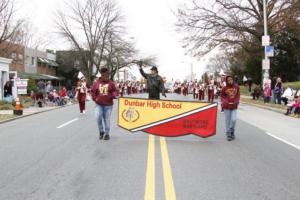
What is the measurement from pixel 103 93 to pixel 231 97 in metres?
3.24

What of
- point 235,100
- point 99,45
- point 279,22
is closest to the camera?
point 235,100

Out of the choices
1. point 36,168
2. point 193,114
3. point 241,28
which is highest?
point 241,28

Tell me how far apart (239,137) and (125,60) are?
69.8 meters

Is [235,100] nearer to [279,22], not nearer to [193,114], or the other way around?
[193,114]

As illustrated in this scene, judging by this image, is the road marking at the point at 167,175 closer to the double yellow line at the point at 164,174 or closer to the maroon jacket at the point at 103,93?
the double yellow line at the point at 164,174

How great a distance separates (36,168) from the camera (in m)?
8.22

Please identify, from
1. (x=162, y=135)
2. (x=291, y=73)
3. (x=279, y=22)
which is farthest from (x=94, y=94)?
(x=291, y=73)

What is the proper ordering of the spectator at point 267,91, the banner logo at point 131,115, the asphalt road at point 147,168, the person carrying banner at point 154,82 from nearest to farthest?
the asphalt road at point 147,168
the banner logo at point 131,115
the person carrying banner at point 154,82
the spectator at point 267,91

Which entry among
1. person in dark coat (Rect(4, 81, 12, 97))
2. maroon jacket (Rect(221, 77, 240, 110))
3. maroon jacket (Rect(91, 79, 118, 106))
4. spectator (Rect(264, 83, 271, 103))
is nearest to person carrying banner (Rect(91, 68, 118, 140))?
maroon jacket (Rect(91, 79, 118, 106))

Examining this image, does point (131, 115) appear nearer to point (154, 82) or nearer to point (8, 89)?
point (154, 82)

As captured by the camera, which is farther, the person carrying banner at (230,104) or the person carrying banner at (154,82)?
the person carrying banner at (154,82)

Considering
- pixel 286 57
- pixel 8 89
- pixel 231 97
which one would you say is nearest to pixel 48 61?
pixel 286 57

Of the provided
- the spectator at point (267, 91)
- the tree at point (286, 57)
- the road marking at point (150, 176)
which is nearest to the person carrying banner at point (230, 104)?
the road marking at point (150, 176)

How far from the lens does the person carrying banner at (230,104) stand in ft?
38.7
